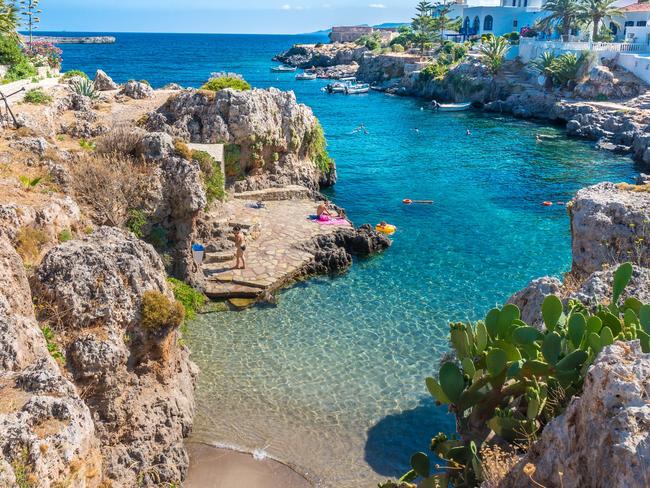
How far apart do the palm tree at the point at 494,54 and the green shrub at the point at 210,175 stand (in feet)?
220

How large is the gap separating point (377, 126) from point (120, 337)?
59536mm

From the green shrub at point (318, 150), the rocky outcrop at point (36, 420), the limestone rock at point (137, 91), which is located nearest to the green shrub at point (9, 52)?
the limestone rock at point (137, 91)

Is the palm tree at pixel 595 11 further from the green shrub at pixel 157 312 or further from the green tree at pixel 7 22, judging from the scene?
the green shrub at pixel 157 312

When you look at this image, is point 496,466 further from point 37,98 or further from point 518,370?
point 37,98

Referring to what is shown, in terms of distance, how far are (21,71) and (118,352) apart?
125ft

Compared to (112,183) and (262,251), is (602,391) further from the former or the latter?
(262,251)

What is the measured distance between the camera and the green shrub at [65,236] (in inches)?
685

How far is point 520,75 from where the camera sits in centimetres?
8719

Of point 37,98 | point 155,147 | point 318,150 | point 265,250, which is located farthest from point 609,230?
point 37,98

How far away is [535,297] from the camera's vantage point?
593 inches

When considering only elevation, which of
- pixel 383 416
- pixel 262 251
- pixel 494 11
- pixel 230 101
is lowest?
pixel 383 416

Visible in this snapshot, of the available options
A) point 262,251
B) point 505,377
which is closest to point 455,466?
point 505,377

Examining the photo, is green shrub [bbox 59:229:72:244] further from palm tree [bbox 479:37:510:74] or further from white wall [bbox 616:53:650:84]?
palm tree [bbox 479:37:510:74]

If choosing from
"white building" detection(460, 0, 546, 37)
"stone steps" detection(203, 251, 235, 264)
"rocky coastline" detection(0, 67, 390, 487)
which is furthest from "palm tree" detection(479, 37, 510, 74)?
"stone steps" detection(203, 251, 235, 264)
